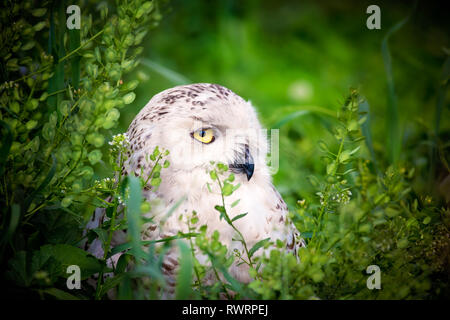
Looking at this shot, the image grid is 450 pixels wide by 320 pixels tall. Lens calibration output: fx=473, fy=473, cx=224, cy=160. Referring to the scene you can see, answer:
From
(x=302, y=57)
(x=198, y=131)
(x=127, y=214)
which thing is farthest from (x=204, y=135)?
(x=302, y=57)

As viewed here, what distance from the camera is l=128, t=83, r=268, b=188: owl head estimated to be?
1637 millimetres

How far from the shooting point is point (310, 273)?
50.6 inches

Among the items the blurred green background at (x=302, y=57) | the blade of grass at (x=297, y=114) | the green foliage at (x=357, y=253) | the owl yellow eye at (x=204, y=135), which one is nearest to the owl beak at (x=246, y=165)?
the owl yellow eye at (x=204, y=135)

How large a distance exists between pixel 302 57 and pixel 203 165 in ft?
10.3

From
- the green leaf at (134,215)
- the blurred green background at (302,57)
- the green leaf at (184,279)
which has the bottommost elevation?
the green leaf at (184,279)

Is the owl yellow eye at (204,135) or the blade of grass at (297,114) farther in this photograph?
the blade of grass at (297,114)

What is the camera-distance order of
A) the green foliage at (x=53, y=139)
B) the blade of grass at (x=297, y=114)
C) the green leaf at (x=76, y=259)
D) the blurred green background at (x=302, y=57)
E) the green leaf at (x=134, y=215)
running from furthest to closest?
the blurred green background at (x=302, y=57)
the blade of grass at (x=297, y=114)
the green leaf at (x=76, y=259)
the green foliage at (x=53, y=139)
the green leaf at (x=134, y=215)

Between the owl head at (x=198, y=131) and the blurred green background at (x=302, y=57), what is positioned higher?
the blurred green background at (x=302, y=57)

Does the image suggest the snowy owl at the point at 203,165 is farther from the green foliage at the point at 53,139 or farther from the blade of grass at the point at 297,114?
the blade of grass at the point at 297,114

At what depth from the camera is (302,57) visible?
4516 millimetres

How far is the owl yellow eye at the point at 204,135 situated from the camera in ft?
5.39

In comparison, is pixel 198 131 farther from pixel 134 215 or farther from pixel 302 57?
pixel 302 57

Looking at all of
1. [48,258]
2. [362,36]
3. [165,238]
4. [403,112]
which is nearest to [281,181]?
[403,112]

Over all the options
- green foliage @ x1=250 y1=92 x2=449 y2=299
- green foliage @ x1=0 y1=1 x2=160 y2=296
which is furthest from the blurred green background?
green foliage @ x1=0 y1=1 x2=160 y2=296
